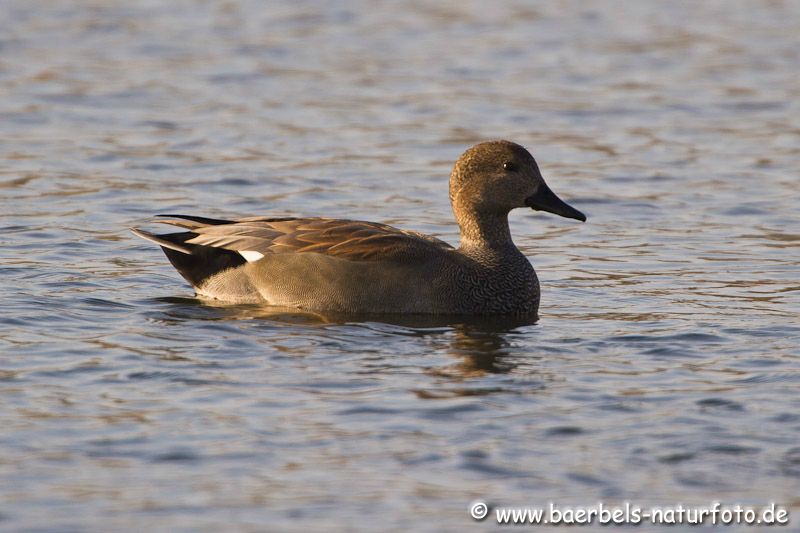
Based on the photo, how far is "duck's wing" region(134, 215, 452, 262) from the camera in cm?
994

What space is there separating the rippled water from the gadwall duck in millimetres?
230

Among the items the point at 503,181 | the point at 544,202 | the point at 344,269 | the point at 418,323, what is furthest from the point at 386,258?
the point at 544,202

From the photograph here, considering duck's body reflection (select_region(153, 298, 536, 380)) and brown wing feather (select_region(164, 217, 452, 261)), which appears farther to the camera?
brown wing feather (select_region(164, 217, 452, 261))

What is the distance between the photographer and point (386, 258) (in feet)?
32.4

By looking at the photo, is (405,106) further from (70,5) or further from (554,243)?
(70,5)

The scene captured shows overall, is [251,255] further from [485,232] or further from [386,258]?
[485,232]

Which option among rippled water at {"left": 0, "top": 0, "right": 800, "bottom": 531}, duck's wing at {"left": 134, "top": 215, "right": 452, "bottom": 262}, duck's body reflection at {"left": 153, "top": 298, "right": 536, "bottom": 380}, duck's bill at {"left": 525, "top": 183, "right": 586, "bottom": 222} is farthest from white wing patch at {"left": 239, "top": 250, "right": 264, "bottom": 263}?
duck's bill at {"left": 525, "top": 183, "right": 586, "bottom": 222}

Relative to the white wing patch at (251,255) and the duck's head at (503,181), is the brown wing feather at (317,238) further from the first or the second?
the duck's head at (503,181)

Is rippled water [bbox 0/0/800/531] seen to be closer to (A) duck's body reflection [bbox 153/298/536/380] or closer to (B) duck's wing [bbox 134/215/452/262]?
(A) duck's body reflection [bbox 153/298/536/380]

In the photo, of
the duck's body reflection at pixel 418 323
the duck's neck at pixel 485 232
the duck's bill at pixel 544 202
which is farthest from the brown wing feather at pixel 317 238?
the duck's bill at pixel 544 202

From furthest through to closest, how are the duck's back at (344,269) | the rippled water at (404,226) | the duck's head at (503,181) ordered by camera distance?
the duck's head at (503,181)
the duck's back at (344,269)
the rippled water at (404,226)

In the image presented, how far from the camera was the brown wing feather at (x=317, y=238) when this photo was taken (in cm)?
994

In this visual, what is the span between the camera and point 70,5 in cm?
2188

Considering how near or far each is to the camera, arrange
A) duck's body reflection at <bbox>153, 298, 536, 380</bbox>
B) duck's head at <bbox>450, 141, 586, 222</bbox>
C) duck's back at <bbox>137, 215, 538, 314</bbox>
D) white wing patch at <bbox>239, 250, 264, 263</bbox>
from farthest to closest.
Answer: duck's head at <bbox>450, 141, 586, 222</bbox>
white wing patch at <bbox>239, 250, 264, 263</bbox>
duck's back at <bbox>137, 215, 538, 314</bbox>
duck's body reflection at <bbox>153, 298, 536, 380</bbox>
